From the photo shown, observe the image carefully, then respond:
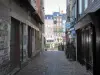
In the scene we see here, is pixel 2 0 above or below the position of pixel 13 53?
above

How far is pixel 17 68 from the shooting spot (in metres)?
15.0

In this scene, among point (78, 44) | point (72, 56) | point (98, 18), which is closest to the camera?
point (98, 18)

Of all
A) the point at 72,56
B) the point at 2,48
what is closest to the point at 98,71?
the point at 2,48

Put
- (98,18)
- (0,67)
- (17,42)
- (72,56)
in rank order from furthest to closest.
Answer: (72,56) → (17,42) → (98,18) → (0,67)

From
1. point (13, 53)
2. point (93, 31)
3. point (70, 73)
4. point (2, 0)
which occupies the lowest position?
point (70, 73)

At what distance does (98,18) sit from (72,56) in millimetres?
12071

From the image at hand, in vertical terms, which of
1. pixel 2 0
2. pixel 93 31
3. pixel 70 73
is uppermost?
pixel 2 0

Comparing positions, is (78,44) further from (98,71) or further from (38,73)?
(98,71)

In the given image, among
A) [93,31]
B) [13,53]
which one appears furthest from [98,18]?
[13,53]

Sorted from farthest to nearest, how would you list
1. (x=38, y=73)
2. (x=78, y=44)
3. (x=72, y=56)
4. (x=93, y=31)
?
(x=72, y=56)
(x=78, y=44)
(x=38, y=73)
(x=93, y=31)

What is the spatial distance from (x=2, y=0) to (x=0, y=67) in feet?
8.40

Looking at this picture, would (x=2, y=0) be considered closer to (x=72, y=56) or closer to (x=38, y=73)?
(x=38, y=73)

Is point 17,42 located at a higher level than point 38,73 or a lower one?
higher

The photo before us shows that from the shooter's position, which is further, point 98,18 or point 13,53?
point 13,53
